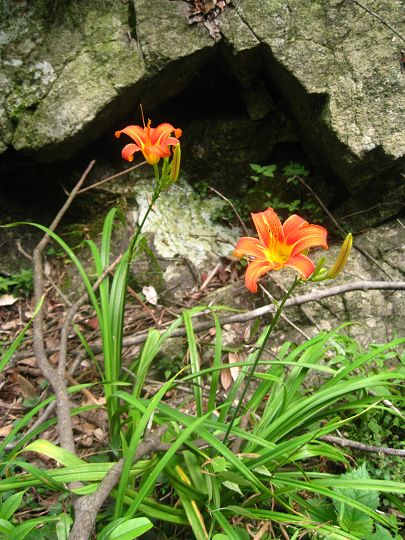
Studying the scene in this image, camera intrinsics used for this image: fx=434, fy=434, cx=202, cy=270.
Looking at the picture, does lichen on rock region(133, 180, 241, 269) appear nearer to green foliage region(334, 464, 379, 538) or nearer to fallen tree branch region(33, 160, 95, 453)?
fallen tree branch region(33, 160, 95, 453)

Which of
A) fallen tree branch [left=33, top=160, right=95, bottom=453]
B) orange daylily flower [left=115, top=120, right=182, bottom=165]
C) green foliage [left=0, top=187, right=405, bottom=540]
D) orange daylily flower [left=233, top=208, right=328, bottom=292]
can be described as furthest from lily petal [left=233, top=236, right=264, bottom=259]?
fallen tree branch [left=33, top=160, right=95, bottom=453]

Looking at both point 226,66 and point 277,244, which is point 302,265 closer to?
point 277,244

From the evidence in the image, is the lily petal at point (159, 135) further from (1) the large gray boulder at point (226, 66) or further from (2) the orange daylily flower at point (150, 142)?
(1) the large gray boulder at point (226, 66)

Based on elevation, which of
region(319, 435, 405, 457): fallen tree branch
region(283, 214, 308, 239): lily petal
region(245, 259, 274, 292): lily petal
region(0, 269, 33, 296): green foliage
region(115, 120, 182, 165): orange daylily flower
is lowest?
region(0, 269, 33, 296): green foliage

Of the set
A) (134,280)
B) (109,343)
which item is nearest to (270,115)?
(134,280)

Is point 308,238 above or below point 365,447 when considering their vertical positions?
above

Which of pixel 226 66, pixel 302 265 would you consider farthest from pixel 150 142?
pixel 226 66
